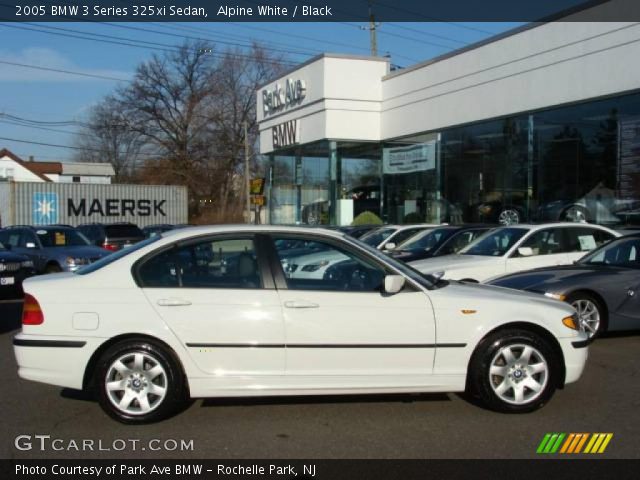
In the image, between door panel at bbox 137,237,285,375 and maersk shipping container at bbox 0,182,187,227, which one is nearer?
door panel at bbox 137,237,285,375

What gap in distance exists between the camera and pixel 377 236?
50.1 feet

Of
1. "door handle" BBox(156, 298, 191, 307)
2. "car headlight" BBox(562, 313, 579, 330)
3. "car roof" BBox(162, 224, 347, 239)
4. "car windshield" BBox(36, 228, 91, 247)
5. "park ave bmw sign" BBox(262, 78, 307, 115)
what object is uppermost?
"park ave bmw sign" BBox(262, 78, 307, 115)

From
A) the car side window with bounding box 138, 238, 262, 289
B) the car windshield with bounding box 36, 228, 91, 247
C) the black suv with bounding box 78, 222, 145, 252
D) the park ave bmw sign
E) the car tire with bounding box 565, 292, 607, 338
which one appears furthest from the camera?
the park ave bmw sign

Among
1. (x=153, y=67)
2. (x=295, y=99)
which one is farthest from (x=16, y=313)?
(x=153, y=67)

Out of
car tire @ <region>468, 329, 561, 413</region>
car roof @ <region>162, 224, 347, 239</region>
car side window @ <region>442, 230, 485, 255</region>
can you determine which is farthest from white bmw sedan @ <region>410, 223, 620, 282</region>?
car roof @ <region>162, 224, 347, 239</region>

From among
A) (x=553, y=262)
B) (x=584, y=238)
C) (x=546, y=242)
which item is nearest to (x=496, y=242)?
(x=546, y=242)

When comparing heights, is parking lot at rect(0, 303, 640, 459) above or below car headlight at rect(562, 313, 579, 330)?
below

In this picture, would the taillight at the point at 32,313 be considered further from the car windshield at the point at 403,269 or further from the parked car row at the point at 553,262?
the parked car row at the point at 553,262

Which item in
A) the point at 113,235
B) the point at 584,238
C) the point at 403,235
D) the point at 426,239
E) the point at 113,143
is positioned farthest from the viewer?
the point at 113,143

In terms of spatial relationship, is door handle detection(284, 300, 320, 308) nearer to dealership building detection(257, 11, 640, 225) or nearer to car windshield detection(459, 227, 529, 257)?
car windshield detection(459, 227, 529, 257)

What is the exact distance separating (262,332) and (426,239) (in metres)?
9.02

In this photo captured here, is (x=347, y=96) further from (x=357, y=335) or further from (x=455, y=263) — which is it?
(x=357, y=335)

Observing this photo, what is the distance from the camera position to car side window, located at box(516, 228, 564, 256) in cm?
1072

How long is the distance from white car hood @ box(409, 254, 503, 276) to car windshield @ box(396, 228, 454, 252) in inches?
85.5
